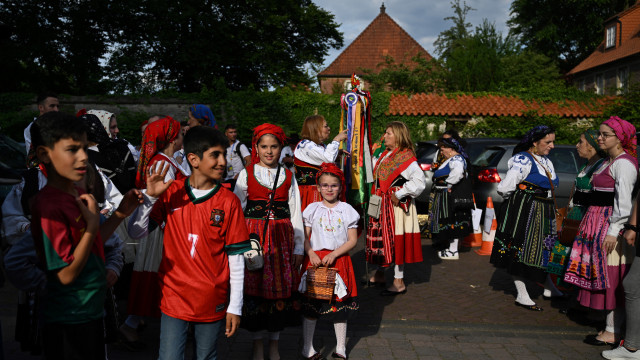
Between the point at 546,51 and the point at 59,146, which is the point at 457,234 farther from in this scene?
the point at 546,51

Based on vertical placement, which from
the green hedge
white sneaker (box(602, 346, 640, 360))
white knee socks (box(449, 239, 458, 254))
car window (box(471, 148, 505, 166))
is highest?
the green hedge

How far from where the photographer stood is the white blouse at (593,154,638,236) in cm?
439

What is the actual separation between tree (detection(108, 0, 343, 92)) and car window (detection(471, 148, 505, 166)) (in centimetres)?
1906

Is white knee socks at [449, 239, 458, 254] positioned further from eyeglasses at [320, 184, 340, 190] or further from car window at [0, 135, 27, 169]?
car window at [0, 135, 27, 169]

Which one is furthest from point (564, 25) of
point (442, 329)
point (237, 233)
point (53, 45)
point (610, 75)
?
point (237, 233)

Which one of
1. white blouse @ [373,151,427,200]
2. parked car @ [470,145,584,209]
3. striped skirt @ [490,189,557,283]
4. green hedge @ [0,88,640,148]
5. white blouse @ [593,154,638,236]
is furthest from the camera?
green hedge @ [0,88,640,148]

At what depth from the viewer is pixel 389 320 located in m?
5.31

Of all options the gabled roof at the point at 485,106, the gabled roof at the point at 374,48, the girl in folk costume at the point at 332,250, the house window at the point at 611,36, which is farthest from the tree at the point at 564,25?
the girl in folk costume at the point at 332,250

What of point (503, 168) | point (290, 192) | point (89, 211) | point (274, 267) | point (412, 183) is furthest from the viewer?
point (503, 168)

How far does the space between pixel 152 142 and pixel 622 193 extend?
4137 mm

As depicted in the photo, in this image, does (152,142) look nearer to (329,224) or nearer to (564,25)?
(329,224)

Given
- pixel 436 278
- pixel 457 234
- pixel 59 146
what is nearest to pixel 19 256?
pixel 59 146

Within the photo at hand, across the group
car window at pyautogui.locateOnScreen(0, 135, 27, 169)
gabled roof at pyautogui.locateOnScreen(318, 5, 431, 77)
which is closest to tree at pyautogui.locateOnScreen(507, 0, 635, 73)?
gabled roof at pyautogui.locateOnScreen(318, 5, 431, 77)

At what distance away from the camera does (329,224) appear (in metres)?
4.21
